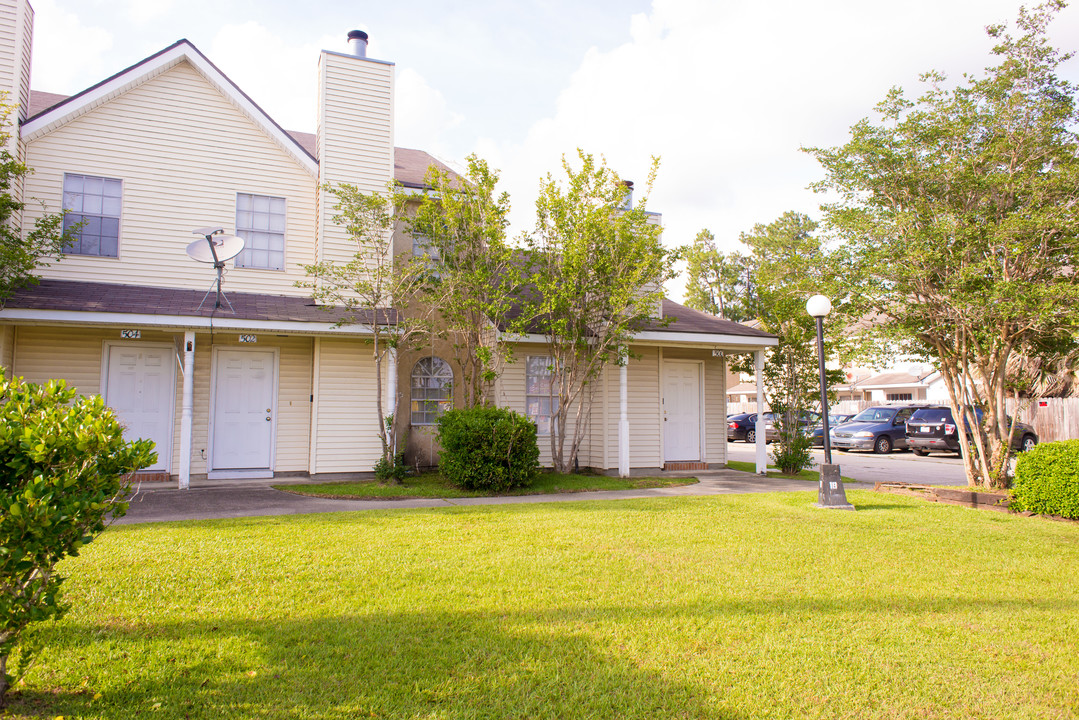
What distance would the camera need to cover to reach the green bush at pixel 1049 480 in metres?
8.31

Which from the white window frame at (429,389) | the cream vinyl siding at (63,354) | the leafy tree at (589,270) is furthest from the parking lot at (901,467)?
the cream vinyl siding at (63,354)

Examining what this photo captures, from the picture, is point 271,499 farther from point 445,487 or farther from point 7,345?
point 7,345

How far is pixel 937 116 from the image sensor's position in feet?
33.1

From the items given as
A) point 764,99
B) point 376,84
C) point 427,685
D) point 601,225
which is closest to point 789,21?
point 764,99

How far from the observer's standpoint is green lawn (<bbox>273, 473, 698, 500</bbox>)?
1011 centimetres

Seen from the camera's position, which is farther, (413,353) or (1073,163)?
(413,353)

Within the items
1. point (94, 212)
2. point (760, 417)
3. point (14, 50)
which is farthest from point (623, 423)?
point (14, 50)

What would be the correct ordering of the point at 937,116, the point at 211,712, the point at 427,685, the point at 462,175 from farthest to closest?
the point at 462,175
the point at 937,116
the point at 427,685
the point at 211,712

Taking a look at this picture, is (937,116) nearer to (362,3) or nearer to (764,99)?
(764,99)

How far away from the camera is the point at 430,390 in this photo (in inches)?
511

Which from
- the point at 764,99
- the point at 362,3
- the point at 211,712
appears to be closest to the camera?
the point at 211,712

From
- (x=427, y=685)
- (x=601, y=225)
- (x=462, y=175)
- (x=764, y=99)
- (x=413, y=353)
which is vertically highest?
(x=764, y=99)

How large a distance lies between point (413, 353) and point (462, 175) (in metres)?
3.55

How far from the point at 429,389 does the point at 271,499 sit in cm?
415
